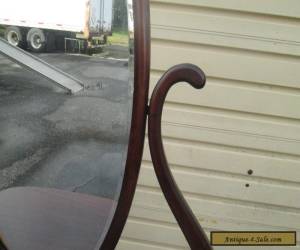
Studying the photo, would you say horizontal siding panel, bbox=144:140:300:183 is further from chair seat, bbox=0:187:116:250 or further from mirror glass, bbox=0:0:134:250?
chair seat, bbox=0:187:116:250

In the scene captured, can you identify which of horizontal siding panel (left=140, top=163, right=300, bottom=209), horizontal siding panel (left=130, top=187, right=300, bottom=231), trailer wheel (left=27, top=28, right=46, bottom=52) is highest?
trailer wheel (left=27, top=28, right=46, bottom=52)

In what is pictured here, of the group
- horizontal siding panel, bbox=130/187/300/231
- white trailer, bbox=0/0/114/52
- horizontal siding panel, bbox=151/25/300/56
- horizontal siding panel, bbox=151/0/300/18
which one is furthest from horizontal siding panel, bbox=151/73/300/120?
white trailer, bbox=0/0/114/52

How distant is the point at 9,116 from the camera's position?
3.13 feet

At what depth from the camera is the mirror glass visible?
643mm

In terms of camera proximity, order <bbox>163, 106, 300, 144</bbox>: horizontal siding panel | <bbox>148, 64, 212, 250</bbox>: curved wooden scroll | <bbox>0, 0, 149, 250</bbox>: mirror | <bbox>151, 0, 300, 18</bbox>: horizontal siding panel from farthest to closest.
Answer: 1. <bbox>163, 106, 300, 144</bbox>: horizontal siding panel
2. <bbox>151, 0, 300, 18</bbox>: horizontal siding panel
3. <bbox>0, 0, 149, 250</bbox>: mirror
4. <bbox>148, 64, 212, 250</bbox>: curved wooden scroll

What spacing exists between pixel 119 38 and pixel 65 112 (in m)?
0.46

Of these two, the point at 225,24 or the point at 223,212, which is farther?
the point at 223,212

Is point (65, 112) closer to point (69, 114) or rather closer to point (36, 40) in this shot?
point (69, 114)

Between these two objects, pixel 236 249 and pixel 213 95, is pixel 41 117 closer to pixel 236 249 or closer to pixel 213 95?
pixel 213 95

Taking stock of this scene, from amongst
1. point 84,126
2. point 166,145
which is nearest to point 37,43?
point 84,126

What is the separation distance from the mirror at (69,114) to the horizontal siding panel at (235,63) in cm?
29

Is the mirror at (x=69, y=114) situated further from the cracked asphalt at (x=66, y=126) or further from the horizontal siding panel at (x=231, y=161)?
the horizontal siding panel at (x=231, y=161)

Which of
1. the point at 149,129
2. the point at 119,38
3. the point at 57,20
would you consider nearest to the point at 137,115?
the point at 149,129

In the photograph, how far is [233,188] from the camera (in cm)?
119
